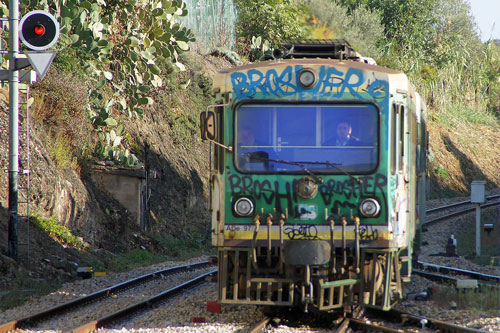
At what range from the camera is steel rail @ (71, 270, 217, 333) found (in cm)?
843

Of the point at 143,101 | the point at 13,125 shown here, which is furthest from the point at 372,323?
the point at 143,101

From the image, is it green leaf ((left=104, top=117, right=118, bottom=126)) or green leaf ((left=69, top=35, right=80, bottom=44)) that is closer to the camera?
green leaf ((left=69, top=35, right=80, bottom=44))

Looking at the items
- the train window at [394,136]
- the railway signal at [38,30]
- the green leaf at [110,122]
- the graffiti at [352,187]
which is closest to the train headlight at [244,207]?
the graffiti at [352,187]

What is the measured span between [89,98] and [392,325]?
1295 centimetres

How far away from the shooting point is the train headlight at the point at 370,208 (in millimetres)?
8492

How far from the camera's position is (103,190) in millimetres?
19344

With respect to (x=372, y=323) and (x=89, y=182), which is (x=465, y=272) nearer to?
(x=372, y=323)

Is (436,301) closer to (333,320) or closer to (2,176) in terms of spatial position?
(333,320)

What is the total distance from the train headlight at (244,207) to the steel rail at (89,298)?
2.98 m

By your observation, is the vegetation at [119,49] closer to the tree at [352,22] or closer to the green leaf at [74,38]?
the green leaf at [74,38]

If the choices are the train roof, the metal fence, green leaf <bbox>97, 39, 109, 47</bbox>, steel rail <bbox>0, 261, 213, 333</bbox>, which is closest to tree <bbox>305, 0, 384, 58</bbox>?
the metal fence

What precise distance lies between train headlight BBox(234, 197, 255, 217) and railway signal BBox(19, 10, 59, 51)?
6232mm

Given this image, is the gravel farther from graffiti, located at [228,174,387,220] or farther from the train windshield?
the train windshield

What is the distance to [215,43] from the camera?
35.0m
